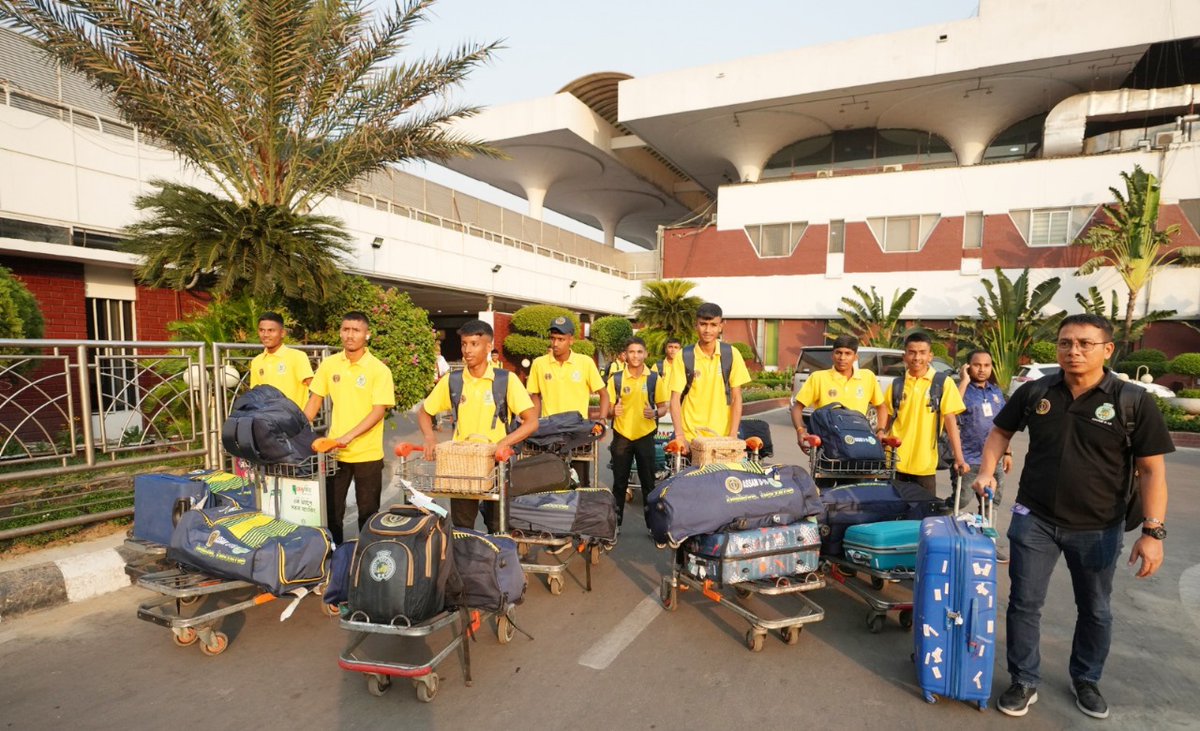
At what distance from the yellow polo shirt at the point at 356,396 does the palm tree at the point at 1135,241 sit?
82.0 feet

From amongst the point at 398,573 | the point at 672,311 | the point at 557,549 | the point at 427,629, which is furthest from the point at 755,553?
the point at 672,311

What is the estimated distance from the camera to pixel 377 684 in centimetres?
326

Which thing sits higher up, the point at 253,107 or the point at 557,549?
the point at 253,107

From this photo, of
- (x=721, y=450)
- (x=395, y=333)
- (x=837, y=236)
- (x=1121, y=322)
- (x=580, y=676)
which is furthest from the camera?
(x=837, y=236)

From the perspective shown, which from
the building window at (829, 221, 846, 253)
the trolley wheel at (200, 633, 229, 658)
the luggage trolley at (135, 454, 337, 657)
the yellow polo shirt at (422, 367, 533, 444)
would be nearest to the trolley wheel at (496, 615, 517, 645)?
the luggage trolley at (135, 454, 337, 657)

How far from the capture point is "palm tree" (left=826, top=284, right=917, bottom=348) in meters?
24.1

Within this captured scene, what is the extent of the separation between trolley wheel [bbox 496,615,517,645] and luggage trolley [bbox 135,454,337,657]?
1.24 metres

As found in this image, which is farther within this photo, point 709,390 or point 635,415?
point 635,415

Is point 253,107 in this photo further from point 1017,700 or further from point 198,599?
point 1017,700

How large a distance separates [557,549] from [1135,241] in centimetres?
2432

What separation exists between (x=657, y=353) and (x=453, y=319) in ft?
48.5

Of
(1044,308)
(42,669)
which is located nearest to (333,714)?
(42,669)

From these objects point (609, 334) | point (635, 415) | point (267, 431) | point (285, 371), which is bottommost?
point (635, 415)

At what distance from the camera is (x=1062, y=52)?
22562 millimetres
